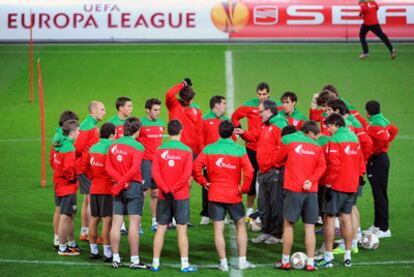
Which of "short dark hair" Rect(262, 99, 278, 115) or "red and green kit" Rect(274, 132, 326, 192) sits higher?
"short dark hair" Rect(262, 99, 278, 115)

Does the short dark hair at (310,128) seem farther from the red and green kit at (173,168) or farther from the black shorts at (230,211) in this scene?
the red and green kit at (173,168)

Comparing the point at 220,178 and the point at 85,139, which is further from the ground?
the point at 85,139

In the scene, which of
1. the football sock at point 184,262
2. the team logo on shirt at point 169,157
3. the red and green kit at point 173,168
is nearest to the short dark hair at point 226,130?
the red and green kit at point 173,168

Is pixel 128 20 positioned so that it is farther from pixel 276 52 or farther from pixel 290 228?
pixel 290 228

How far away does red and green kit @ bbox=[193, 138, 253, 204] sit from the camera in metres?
12.4

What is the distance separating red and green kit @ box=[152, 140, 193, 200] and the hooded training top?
54.0 feet

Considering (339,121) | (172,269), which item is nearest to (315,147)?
(339,121)

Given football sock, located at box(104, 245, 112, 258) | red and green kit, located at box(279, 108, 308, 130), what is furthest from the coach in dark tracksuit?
football sock, located at box(104, 245, 112, 258)

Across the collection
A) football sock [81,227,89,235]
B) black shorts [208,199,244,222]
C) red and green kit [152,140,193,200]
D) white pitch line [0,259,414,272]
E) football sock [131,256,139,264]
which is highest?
red and green kit [152,140,193,200]

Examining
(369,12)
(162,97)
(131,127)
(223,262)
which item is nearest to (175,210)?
(223,262)

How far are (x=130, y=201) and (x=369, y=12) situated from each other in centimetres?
1676

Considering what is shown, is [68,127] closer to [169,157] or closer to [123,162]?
[123,162]

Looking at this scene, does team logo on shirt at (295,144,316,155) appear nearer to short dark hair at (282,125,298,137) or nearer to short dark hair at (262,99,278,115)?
short dark hair at (282,125,298,137)

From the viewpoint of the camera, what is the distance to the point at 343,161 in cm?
1267
